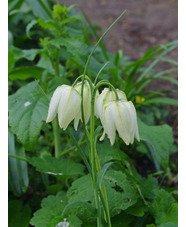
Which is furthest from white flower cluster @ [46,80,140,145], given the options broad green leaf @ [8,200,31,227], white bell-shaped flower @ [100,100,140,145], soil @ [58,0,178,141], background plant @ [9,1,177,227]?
soil @ [58,0,178,141]

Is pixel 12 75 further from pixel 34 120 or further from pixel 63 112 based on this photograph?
pixel 63 112

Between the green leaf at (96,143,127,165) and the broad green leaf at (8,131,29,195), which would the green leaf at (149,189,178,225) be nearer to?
the green leaf at (96,143,127,165)

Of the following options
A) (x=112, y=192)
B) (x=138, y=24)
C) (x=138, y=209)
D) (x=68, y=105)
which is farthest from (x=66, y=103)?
(x=138, y=24)

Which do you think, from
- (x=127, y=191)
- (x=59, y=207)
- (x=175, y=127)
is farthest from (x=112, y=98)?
(x=175, y=127)

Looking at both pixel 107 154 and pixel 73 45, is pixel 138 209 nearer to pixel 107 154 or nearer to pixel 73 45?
pixel 107 154

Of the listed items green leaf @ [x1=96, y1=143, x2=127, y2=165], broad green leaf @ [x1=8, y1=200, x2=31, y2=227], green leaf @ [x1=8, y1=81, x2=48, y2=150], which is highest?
green leaf @ [x1=8, y1=81, x2=48, y2=150]

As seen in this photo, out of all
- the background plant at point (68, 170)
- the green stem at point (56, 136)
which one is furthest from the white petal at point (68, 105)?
the green stem at point (56, 136)

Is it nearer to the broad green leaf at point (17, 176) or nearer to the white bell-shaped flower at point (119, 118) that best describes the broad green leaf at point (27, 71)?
the broad green leaf at point (17, 176)
